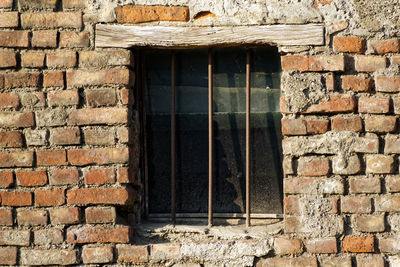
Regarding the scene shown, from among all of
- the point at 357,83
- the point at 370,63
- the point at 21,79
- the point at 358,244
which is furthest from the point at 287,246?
the point at 21,79

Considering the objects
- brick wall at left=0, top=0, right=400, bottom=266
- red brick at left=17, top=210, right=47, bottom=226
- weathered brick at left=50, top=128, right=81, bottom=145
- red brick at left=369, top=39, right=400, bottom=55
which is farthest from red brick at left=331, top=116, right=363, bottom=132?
red brick at left=17, top=210, right=47, bottom=226

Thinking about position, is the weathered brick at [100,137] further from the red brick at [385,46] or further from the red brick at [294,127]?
the red brick at [385,46]

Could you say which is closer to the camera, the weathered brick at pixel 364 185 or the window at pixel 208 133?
the weathered brick at pixel 364 185

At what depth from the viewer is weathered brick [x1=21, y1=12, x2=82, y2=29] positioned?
2.45 m

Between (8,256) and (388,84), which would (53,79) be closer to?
(8,256)

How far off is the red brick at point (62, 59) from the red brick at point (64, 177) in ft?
1.75

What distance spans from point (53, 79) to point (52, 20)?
0.30 m

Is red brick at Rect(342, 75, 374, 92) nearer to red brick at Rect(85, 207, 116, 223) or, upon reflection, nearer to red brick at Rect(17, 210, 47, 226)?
red brick at Rect(85, 207, 116, 223)

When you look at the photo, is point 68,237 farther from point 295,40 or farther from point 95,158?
point 295,40

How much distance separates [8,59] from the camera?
8.02 feet

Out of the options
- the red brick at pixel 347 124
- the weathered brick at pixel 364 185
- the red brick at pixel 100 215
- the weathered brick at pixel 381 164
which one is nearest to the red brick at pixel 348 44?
the red brick at pixel 347 124

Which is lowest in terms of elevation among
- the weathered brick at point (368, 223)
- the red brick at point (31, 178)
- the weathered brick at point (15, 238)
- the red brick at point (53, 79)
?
the weathered brick at point (15, 238)

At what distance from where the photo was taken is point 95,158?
2438 millimetres

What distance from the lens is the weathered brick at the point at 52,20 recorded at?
2451 mm
